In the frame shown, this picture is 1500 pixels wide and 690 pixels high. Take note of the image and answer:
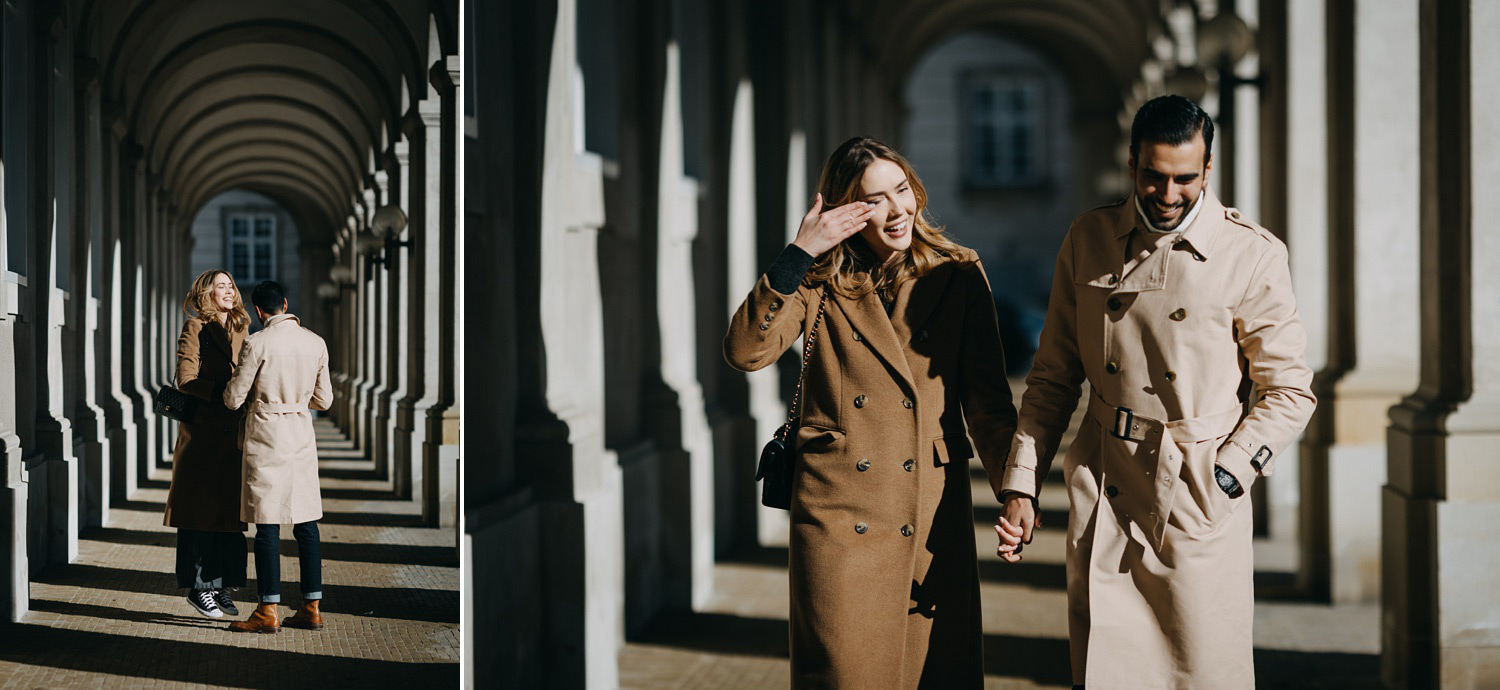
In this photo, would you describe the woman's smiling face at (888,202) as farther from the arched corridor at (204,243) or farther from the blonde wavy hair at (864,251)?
the arched corridor at (204,243)

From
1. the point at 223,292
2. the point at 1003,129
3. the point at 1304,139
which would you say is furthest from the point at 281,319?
the point at 1003,129

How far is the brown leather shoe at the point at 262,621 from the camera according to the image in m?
3.67

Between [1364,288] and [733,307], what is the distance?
4259 mm

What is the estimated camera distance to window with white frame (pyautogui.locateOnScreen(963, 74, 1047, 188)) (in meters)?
39.5

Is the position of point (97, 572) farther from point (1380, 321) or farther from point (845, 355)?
point (1380, 321)

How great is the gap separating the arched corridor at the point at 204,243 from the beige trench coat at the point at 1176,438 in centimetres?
163

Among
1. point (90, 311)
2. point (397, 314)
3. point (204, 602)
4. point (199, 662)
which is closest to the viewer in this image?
point (90, 311)

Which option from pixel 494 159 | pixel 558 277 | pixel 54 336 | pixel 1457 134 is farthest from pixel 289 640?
pixel 1457 134

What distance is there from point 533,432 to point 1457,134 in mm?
3916

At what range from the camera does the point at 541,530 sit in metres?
6.12

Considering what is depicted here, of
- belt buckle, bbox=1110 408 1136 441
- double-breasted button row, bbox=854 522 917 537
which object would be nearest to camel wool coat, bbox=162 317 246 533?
double-breasted button row, bbox=854 522 917 537

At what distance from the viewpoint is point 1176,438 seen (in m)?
3.70

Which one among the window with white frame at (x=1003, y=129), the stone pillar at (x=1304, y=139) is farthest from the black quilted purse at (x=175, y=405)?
the window with white frame at (x=1003, y=129)

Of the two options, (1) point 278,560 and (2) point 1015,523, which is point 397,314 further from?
(2) point 1015,523
